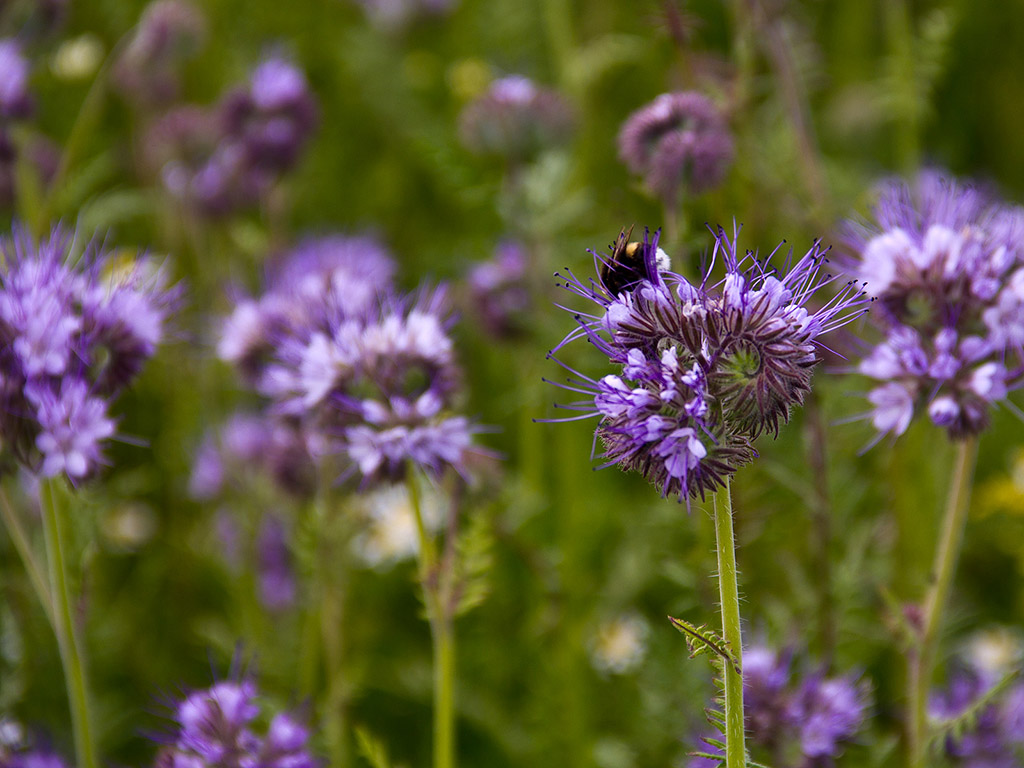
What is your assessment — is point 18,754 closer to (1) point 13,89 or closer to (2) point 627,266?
(2) point 627,266

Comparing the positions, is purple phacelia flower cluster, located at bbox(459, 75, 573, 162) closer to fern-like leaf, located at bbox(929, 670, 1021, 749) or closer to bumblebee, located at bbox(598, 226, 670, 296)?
bumblebee, located at bbox(598, 226, 670, 296)

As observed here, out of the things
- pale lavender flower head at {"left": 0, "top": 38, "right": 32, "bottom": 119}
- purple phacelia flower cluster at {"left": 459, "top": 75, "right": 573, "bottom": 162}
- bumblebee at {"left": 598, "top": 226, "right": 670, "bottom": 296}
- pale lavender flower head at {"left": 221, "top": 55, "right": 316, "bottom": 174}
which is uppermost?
pale lavender flower head at {"left": 221, "top": 55, "right": 316, "bottom": 174}

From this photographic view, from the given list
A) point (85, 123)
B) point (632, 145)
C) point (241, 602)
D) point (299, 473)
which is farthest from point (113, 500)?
point (632, 145)

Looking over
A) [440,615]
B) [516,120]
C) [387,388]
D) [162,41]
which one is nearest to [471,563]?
[440,615]

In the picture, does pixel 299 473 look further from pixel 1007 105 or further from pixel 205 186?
pixel 1007 105

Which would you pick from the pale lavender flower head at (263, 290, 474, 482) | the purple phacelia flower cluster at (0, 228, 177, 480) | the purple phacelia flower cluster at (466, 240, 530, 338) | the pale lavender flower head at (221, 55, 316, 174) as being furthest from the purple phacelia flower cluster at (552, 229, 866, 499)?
the pale lavender flower head at (221, 55, 316, 174)

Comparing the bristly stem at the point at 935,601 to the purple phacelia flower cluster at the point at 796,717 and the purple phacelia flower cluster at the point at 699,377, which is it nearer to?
the purple phacelia flower cluster at the point at 796,717
